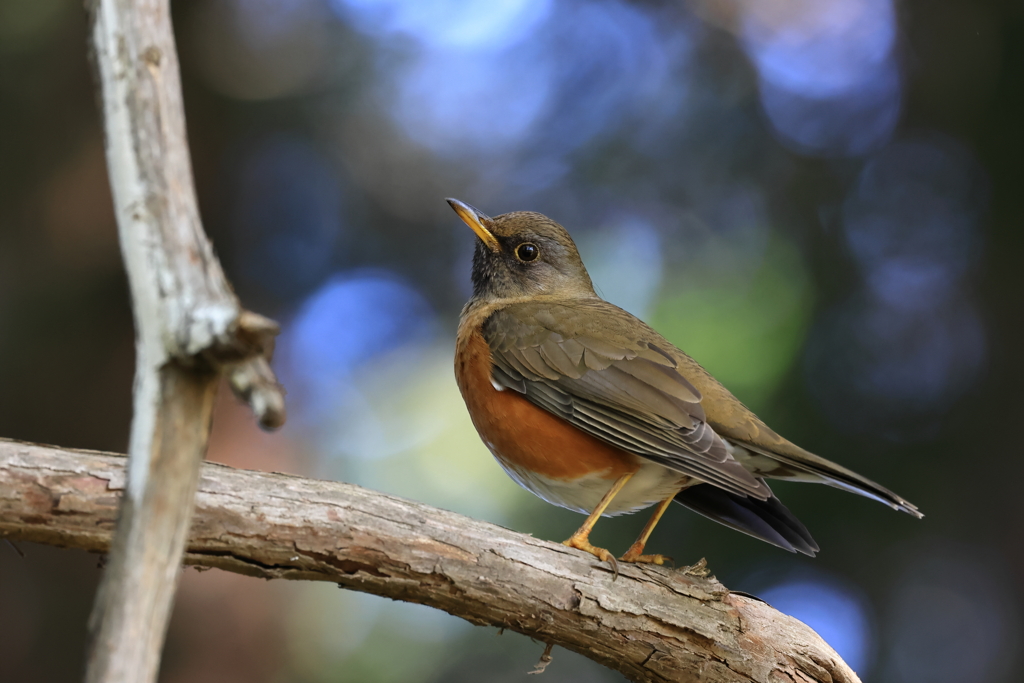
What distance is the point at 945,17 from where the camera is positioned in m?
6.50

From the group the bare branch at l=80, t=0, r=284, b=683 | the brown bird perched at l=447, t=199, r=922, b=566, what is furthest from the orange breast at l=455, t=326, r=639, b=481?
the bare branch at l=80, t=0, r=284, b=683

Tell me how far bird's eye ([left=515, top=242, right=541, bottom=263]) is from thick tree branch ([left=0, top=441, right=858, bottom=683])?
1961 millimetres

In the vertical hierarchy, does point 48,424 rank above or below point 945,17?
below

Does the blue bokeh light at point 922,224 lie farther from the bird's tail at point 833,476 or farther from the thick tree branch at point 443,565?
the thick tree branch at point 443,565

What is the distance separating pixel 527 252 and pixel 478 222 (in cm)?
33

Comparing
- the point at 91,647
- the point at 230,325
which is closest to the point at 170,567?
the point at 91,647

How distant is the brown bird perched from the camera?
10.8 feet

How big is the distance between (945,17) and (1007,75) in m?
0.73

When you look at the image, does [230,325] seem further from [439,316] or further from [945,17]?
[945,17]

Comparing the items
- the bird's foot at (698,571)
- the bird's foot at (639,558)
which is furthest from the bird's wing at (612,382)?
the bird's foot at (639,558)

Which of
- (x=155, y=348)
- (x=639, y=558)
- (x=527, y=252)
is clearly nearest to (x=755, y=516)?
(x=639, y=558)

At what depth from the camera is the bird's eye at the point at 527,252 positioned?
4566mm

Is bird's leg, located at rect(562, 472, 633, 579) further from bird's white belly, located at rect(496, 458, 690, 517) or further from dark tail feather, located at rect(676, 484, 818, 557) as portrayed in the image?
dark tail feather, located at rect(676, 484, 818, 557)

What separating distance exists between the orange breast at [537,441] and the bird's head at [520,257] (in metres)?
0.97
